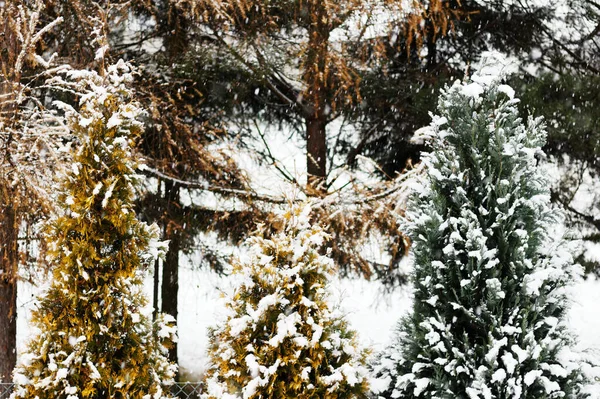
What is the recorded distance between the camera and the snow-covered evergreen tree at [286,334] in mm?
3299

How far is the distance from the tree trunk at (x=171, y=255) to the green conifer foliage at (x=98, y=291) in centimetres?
394

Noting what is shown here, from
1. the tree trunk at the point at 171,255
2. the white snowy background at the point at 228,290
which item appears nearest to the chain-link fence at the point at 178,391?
the tree trunk at the point at 171,255

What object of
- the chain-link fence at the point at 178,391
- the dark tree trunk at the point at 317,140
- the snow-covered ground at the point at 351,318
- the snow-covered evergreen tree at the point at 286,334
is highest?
the dark tree trunk at the point at 317,140

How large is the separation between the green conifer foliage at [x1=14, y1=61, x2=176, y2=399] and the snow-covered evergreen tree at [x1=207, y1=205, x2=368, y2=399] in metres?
0.44

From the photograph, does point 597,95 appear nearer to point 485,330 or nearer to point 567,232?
point 567,232

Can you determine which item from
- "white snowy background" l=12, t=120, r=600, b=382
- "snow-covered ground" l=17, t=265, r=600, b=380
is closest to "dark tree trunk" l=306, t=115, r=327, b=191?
"white snowy background" l=12, t=120, r=600, b=382

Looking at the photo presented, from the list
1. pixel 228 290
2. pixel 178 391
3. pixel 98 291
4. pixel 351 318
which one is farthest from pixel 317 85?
pixel 351 318

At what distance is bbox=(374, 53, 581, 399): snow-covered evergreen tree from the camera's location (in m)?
3.13

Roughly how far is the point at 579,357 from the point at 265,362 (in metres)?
1.58

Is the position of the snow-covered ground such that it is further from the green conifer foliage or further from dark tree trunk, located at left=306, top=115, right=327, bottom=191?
the green conifer foliage

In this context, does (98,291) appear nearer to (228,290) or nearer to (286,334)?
(286,334)

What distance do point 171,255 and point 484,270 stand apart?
6.26m

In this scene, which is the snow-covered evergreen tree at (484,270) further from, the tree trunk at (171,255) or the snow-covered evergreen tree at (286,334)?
the tree trunk at (171,255)

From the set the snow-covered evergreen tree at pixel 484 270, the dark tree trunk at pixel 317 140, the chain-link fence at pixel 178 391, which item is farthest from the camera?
the dark tree trunk at pixel 317 140
